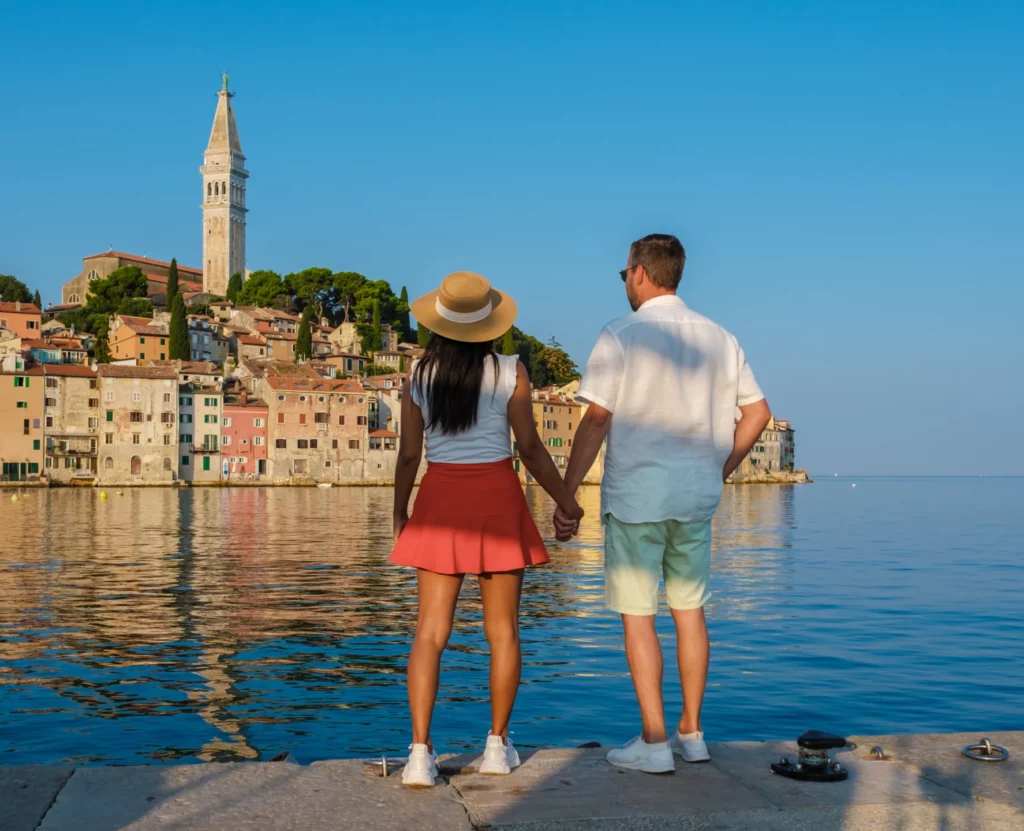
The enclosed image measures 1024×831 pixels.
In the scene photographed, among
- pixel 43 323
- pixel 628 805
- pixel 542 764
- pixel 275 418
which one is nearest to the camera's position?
pixel 628 805

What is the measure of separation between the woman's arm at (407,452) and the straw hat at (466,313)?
0.30 meters

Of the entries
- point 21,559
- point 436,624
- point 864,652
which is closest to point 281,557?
point 21,559

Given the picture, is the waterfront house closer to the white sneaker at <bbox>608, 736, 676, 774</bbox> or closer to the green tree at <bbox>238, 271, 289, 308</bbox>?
the green tree at <bbox>238, 271, 289, 308</bbox>

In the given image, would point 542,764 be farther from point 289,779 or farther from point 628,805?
point 289,779

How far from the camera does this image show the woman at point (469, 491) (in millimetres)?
4734

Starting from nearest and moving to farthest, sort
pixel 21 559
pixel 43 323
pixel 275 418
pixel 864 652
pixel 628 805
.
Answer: pixel 628 805, pixel 864 652, pixel 21 559, pixel 275 418, pixel 43 323

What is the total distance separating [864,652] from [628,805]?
11.0 m

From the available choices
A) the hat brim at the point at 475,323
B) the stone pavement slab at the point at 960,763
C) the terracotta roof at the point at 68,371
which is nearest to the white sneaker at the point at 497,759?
the stone pavement slab at the point at 960,763

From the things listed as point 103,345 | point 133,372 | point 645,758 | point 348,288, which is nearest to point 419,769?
point 645,758

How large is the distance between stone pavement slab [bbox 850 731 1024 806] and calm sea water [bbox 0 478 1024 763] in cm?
433

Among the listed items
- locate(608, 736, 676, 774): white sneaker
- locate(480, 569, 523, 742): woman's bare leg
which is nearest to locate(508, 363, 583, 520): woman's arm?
locate(480, 569, 523, 742): woman's bare leg

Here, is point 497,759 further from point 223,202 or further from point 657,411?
point 223,202

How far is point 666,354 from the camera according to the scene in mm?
4867

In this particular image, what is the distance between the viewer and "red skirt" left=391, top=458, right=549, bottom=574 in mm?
4719
